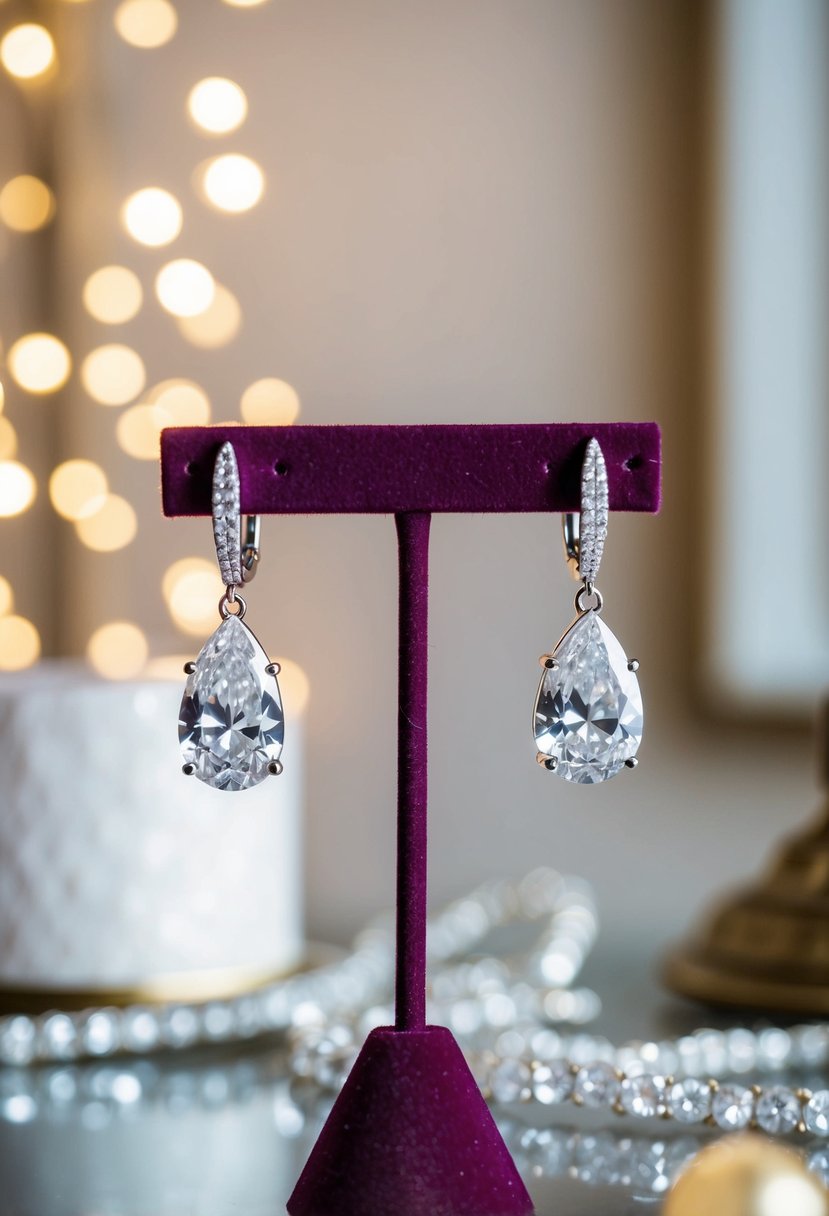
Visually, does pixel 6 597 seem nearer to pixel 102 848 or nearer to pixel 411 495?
pixel 102 848

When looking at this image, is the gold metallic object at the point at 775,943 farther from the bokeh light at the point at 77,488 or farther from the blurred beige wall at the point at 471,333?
the bokeh light at the point at 77,488

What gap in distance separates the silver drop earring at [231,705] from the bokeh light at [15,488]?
62cm

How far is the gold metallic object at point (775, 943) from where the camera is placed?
616mm

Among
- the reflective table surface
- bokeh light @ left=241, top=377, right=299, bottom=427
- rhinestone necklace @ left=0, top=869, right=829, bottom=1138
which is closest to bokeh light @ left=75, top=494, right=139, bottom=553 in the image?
bokeh light @ left=241, top=377, right=299, bottom=427

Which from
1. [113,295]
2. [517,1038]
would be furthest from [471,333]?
[517,1038]

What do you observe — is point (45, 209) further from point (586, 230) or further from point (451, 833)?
point (451, 833)

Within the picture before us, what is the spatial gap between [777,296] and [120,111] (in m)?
0.46

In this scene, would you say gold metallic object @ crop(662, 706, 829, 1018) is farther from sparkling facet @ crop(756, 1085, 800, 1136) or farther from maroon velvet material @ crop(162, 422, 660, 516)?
maroon velvet material @ crop(162, 422, 660, 516)

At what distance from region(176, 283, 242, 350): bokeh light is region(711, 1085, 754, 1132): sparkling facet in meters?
0.62

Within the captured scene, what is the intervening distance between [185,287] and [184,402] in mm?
79

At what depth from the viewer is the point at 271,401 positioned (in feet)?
3.01

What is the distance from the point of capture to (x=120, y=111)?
36.7 inches

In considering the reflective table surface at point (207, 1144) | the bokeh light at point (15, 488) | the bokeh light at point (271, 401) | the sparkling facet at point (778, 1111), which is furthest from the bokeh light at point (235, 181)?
the sparkling facet at point (778, 1111)

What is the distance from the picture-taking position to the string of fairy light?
3.02ft
